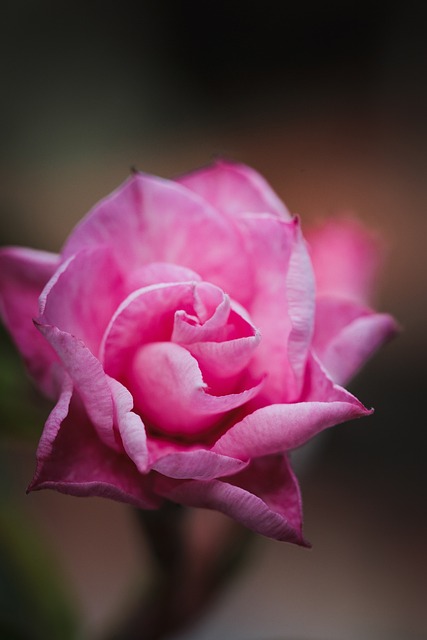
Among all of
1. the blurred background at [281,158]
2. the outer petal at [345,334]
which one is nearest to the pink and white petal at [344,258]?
the outer petal at [345,334]

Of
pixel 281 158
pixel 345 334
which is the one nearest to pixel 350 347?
pixel 345 334

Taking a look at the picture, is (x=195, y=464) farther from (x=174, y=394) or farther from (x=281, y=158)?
(x=281, y=158)

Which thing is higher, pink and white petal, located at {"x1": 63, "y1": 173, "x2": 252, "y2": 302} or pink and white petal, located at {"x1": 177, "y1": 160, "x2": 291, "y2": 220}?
pink and white petal, located at {"x1": 177, "y1": 160, "x2": 291, "y2": 220}

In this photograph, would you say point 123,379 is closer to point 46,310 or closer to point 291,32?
point 46,310

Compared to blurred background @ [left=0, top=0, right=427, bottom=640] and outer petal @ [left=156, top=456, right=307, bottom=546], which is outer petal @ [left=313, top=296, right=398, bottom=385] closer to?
outer petal @ [left=156, top=456, right=307, bottom=546]

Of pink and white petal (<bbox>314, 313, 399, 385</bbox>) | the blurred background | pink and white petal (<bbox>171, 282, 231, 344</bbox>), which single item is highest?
pink and white petal (<bbox>171, 282, 231, 344</bbox>)

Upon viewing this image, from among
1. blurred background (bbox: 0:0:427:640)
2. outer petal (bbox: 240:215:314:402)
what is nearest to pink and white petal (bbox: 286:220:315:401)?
outer petal (bbox: 240:215:314:402)

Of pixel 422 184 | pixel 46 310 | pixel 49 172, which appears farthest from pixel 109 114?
pixel 46 310

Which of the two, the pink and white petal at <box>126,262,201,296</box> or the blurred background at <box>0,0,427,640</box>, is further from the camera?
the blurred background at <box>0,0,427,640</box>
